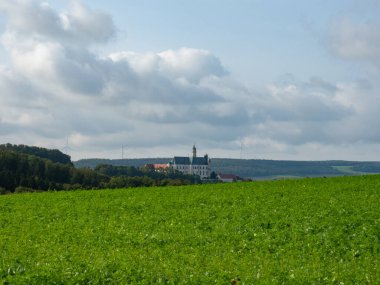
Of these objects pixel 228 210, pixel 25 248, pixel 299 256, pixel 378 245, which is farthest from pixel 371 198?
pixel 25 248

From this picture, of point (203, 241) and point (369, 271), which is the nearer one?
point (369, 271)

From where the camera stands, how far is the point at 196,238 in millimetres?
27609

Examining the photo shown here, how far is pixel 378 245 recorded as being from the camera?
25.3 m

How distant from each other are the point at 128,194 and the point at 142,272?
29987mm

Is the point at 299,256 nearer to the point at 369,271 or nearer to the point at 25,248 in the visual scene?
the point at 369,271

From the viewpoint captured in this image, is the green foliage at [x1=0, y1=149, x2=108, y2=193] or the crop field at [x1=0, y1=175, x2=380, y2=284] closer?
the crop field at [x1=0, y1=175, x2=380, y2=284]

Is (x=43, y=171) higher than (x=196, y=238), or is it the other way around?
(x=43, y=171)

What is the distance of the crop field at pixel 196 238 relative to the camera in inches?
726

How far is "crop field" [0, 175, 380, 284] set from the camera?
1844cm

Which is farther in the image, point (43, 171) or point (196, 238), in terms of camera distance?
point (43, 171)

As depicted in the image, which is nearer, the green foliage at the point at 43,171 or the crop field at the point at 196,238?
the crop field at the point at 196,238

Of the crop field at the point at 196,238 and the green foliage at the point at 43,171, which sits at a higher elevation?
the green foliage at the point at 43,171

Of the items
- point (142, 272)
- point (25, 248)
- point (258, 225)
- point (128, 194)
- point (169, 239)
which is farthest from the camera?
point (128, 194)

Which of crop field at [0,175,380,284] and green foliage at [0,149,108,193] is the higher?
→ green foliage at [0,149,108,193]
